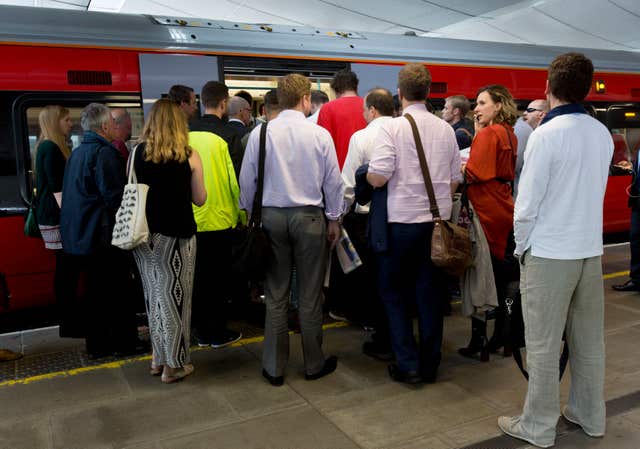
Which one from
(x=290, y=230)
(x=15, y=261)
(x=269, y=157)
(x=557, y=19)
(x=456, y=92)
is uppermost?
(x=557, y=19)

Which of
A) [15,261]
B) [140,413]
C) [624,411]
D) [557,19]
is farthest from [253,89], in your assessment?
[557,19]

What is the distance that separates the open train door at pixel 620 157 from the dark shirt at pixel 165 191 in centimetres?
645

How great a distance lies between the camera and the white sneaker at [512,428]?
2906mm

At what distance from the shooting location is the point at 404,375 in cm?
369

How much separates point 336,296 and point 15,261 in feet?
8.91

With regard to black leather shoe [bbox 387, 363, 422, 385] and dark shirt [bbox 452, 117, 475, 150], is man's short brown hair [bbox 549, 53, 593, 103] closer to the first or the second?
black leather shoe [bbox 387, 363, 422, 385]

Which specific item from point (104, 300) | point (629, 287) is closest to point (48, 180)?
point (104, 300)

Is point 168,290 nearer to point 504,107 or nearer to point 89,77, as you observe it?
point 89,77

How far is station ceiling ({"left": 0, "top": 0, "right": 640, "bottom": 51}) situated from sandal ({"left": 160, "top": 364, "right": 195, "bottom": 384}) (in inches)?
354

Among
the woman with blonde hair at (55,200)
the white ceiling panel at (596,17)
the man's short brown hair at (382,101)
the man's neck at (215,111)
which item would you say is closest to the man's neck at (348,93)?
the man's short brown hair at (382,101)

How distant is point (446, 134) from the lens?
11.7ft

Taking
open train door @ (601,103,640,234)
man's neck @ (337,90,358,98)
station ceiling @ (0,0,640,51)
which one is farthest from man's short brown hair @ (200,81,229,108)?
station ceiling @ (0,0,640,51)

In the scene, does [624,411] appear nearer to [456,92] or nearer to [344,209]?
[344,209]

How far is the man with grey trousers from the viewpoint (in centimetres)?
358
